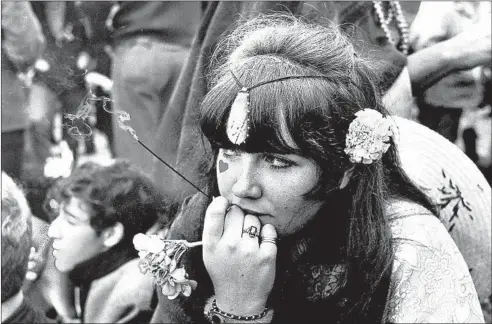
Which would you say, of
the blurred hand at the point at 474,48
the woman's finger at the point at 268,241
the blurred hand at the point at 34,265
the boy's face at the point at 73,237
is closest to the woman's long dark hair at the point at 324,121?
the woman's finger at the point at 268,241

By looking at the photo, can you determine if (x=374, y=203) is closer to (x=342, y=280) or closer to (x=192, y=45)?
(x=342, y=280)

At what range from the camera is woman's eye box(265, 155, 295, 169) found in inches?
77.9

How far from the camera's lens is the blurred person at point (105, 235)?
7.35ft

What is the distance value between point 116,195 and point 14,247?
0.35 m

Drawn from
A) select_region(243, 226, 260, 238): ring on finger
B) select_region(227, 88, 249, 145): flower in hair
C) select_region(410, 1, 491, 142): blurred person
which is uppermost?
select_region(227, 88, 249, 145): flower in hair

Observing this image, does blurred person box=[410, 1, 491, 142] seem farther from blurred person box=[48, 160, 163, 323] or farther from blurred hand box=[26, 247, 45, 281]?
blurred hand box=[26, 247, 45, 281]

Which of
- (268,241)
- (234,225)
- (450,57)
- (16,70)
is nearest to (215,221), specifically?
(234,225)

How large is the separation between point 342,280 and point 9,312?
1.01 metres

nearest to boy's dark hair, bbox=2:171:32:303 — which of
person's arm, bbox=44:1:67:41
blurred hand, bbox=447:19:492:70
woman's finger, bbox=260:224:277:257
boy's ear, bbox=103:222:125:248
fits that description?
boy's ear, bbox=103:222:125:248

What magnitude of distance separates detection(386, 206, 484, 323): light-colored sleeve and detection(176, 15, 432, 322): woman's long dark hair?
1.7 inches

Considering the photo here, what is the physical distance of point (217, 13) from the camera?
110 inches

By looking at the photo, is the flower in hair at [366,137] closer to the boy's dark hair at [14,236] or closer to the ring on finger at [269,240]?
the ring on finger at [269,240]

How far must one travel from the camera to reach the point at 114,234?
2492 millimetres

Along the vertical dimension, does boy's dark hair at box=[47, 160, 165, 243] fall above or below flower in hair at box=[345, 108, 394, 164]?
below
